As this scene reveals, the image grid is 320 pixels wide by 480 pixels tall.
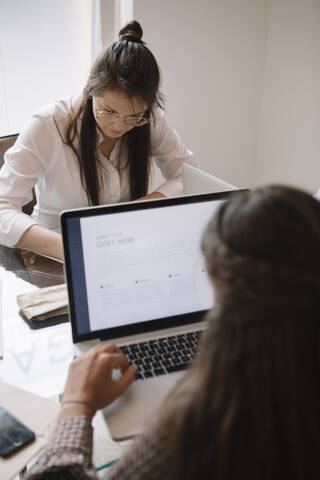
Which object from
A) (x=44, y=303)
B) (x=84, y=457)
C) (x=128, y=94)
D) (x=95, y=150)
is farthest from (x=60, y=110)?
(x=84, y=457)

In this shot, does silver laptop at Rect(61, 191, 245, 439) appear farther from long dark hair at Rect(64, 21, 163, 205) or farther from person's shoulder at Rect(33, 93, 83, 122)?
person's shoulder at Rect(33, 93, 83, 122)

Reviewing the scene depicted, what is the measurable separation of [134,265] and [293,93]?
2186 mm

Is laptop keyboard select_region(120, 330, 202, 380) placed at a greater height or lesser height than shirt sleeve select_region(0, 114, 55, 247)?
lesser

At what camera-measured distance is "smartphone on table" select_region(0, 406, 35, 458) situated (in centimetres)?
Answer: 78

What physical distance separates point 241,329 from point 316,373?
0.31 ft

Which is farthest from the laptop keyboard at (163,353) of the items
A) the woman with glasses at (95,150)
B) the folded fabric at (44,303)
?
the woman with glasses at (95,150)

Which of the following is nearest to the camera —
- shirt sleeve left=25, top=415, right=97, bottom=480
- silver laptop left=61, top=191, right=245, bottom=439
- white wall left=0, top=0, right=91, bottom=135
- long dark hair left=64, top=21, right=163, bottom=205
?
shirt sleeve left=25, top=415, right=97, bottom=480

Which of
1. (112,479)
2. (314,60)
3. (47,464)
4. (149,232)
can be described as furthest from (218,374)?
(314,60)

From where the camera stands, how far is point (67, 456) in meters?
0.66

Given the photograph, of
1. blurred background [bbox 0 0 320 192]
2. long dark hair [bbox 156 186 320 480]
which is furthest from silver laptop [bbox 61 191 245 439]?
blurred background [bbox 0 0 320 192]

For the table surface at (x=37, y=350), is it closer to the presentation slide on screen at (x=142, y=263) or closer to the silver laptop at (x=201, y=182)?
the presentation slide on screen at (x=142, y=263)

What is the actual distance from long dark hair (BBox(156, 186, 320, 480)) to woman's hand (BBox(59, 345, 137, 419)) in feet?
0.93

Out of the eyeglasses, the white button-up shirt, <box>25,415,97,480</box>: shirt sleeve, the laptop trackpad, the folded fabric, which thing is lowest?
the folded fabric

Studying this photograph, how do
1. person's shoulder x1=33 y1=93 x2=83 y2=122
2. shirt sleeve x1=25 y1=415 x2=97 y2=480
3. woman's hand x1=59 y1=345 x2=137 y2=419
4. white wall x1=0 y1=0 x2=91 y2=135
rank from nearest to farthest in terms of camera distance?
shirt sleeve x1=25 y1=415 x2=97 y2=480, woman's hand x1=59 y1=345 x2=137 y2=419, person's shoulder x1=33 y1=93 x2=83 y2=122, white wall x1=0 y1=0 x2=91 y2=135
